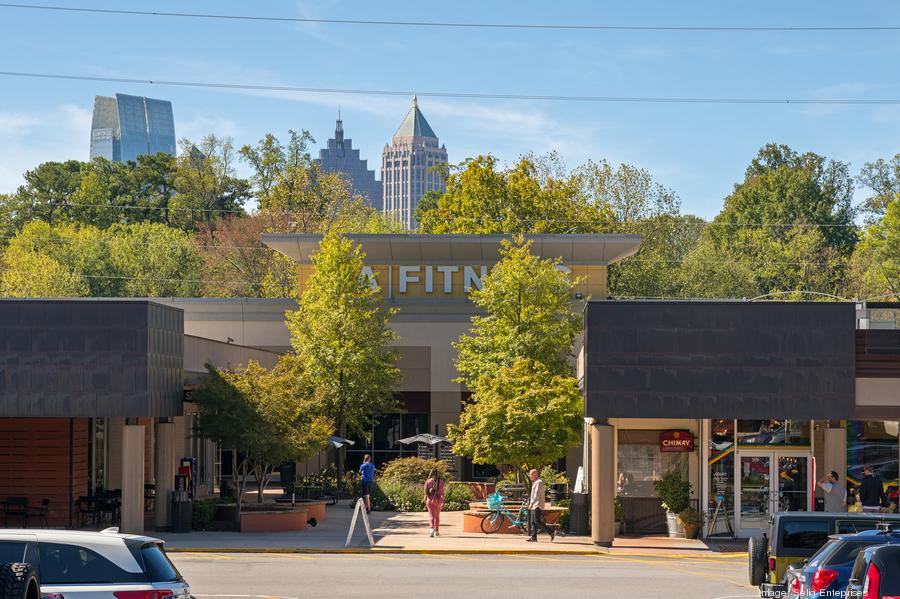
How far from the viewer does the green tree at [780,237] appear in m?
99.4

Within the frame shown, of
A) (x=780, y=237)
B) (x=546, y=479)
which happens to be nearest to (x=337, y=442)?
(x=546, y=479)

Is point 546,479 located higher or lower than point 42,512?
higher

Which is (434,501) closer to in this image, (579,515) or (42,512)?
(579,515)

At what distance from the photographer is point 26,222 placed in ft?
390

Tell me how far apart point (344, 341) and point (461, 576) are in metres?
24.2

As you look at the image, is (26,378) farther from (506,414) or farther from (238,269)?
(238,269)

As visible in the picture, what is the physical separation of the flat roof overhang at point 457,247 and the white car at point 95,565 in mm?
40105

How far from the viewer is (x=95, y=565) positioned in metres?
15.2

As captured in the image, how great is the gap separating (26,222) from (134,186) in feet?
39.9

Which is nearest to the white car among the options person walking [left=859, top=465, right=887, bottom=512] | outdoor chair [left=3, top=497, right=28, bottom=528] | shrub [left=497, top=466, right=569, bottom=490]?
outdoor chair [left=3, top=497, right=28, bottom=528]

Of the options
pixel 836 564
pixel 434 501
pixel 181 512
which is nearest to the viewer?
pixel 836 564

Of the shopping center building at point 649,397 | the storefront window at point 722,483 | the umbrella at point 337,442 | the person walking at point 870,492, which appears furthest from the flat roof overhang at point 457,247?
the person walking at point 870,492

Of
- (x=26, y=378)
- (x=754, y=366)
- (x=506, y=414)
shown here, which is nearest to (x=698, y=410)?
(x=754, y=366)

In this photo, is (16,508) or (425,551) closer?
(425,551)
